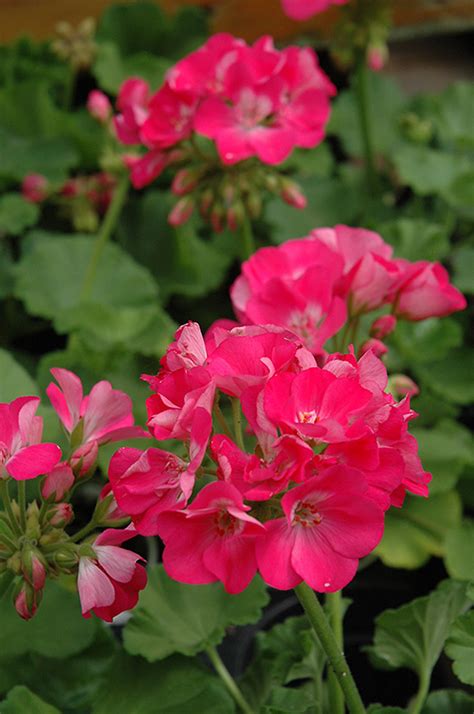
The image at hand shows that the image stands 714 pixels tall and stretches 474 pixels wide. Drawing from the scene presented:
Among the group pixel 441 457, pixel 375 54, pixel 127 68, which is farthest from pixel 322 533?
pixel 127 68

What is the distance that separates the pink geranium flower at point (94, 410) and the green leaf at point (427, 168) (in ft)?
3.34

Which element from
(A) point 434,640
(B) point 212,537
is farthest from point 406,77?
(B) point 212,537

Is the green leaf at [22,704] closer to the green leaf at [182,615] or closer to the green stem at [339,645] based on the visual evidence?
the green leaf at [182,615]

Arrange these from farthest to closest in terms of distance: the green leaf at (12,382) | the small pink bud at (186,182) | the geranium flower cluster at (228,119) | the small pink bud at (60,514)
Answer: the small pink bud at (186,182) → the geranium flower cluster at (228,119) → the green leaf at (12,382) → the small pink bud at (60,514)

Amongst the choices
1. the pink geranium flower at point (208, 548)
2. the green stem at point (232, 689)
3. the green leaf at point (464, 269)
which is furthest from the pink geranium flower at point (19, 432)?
the green leaf at point (464, 269)

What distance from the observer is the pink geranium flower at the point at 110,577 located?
0.70 m

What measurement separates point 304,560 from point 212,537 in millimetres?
66

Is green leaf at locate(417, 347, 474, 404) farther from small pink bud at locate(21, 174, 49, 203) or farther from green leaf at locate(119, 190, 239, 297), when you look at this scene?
small pink bud at locate(21, 174, 49, 203)

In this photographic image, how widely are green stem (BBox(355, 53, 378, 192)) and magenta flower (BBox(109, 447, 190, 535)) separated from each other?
3.68ft

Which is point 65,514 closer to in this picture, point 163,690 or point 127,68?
point 163,690

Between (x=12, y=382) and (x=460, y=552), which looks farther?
(x=460, y=552)

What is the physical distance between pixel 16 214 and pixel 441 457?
0.82 metres

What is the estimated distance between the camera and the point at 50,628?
3.21 ft

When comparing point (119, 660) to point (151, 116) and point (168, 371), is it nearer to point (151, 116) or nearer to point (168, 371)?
point (168, 371)
